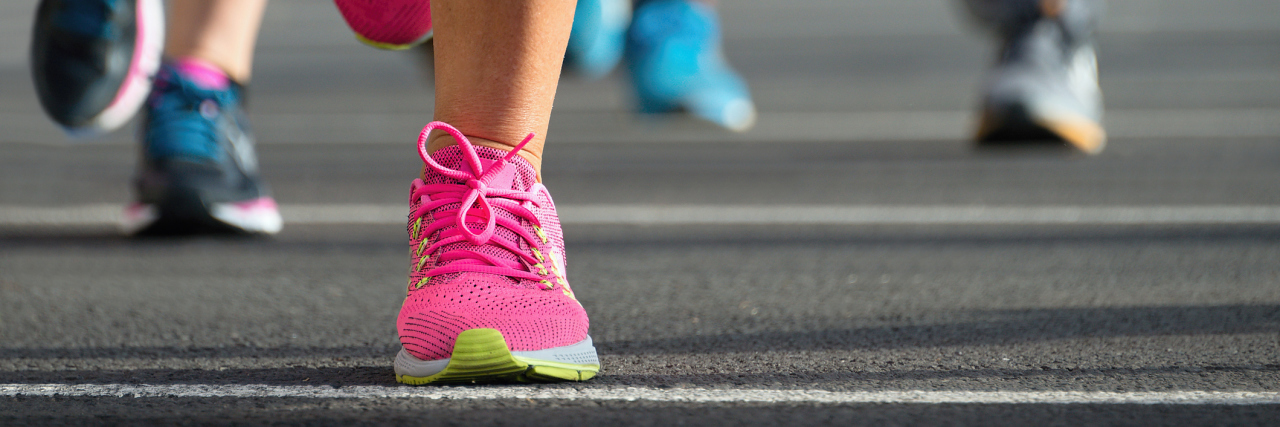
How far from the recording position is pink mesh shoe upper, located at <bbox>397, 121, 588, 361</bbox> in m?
1.49

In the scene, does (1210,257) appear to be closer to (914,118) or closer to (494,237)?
(494,237)

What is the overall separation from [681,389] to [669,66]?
11.4 feet

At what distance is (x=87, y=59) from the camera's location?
8.11 ft

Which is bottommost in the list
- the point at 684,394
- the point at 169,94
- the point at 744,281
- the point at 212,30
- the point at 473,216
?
the point at 684,394

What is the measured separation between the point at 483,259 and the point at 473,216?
57 mm

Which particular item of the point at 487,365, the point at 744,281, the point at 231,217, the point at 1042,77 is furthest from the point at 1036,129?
the point at 487,365

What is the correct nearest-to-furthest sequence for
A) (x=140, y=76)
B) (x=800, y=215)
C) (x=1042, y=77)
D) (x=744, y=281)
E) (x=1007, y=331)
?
(x=1007, y=331), (x=744, y=281), (x=140, y=76), (x=800, y=215), (x=1042, y=77)

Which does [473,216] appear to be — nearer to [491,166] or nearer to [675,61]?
[491,166]

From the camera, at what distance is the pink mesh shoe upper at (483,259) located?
149 centimetres

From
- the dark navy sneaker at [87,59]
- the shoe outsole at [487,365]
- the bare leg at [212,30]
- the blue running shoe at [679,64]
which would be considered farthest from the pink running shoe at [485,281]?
the blue running shoe at [679,64]

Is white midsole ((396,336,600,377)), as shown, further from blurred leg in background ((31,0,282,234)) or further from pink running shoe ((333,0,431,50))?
blurred leg in background ((31,0,282,234))

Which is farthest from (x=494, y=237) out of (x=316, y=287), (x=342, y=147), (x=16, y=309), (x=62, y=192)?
(x=342, y=147)

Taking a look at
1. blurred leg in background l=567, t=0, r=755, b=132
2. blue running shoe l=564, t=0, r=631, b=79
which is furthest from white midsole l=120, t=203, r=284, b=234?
blurred leg in background l=567, t=0, r=755, b=132

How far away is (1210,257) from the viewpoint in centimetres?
245
